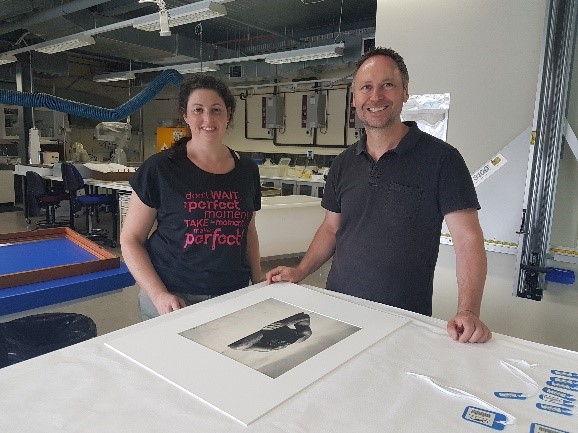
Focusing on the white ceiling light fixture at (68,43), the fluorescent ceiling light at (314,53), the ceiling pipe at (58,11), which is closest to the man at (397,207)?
the fluorescent ceiling light at (314,53)

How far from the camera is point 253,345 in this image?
2.67ft

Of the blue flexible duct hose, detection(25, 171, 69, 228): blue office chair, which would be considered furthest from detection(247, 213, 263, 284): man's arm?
detection(25, 171, 69, 228): blue office chair

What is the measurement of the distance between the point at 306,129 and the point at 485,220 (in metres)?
6.38

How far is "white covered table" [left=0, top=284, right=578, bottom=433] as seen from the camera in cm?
59

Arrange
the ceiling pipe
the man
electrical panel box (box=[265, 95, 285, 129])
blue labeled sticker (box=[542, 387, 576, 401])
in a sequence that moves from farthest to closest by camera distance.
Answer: electrical panel box (box=[265, 95, 285, 129])
the ceiling pipe
the man
blue labeled sticker (box=[542, 387, 576, 401])

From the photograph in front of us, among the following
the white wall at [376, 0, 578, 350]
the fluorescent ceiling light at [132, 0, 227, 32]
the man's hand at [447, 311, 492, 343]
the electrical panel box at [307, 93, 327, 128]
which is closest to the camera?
the man's hand at [447, 311, 492, 343]

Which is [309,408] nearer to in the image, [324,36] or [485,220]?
[485,220]

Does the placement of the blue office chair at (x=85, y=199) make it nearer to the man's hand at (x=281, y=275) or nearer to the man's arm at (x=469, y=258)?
the man's hand at (x=281, y=275)

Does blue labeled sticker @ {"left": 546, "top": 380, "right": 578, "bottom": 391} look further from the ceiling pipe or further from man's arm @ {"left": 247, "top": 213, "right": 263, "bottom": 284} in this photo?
the ceiling pipe

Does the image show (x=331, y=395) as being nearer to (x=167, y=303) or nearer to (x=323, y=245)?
(x=167, y=303)

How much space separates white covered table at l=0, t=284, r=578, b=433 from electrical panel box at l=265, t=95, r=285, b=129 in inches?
296

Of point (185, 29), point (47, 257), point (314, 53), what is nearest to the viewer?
point (47, 257)

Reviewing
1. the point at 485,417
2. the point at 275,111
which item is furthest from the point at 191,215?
the point at 275,111

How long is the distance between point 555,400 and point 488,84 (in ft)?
4.92
